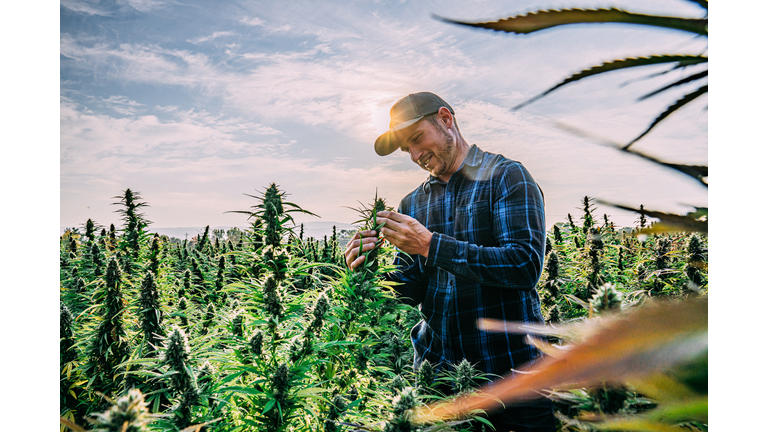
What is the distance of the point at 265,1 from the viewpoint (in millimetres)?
1487

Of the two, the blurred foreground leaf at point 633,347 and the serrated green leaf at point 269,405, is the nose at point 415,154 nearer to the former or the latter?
the serrated green leaf at point 269,405

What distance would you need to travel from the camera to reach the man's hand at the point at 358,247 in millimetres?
990

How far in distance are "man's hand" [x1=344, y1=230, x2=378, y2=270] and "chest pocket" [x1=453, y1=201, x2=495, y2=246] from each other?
0.69m

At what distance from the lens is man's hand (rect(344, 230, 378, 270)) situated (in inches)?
39.0

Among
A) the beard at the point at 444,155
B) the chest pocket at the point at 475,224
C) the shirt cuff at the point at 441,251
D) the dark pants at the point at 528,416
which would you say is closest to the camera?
the shirt cuff at the point at 441,251

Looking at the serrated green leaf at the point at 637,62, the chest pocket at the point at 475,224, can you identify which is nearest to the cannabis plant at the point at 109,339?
the chest pocket at the point at 475,224

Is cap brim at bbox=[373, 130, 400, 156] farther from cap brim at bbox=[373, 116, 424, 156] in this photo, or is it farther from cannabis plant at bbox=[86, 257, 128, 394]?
cannabis plant at bbox=[86, 257, 128, 394]

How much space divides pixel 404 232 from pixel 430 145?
625mm

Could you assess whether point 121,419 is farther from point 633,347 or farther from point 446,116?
point 446,116

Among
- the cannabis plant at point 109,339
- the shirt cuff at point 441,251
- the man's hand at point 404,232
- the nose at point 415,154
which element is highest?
the nose at point 415,154

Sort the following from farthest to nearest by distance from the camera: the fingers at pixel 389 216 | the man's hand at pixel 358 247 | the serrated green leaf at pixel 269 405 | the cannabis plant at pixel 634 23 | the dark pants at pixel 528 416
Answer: the dark pants at pixel 528 416 → the fingers at pixel 389 216 → the man's hand at pixel 358 247 → the serrated green leaf at pixel 269 405 → the cannabis plant at pixel 634 23

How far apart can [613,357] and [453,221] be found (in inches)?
59.5

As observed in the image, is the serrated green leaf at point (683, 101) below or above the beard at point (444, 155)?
below

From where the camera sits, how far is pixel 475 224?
157cm
